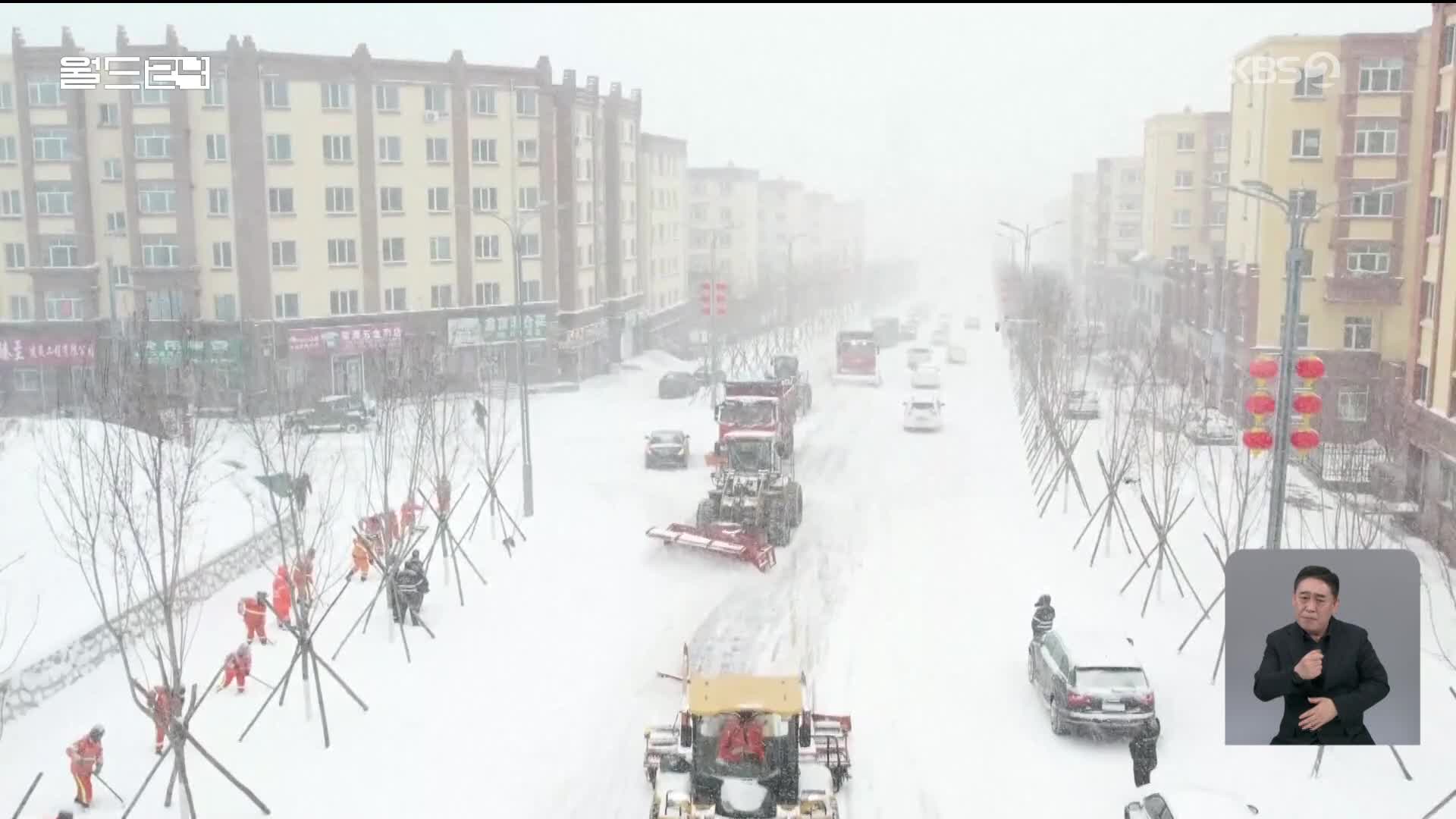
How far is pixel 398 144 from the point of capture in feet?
162

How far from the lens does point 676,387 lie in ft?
165

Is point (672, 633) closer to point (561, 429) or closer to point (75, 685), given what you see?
point (75, 685)

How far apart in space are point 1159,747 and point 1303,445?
479 cm

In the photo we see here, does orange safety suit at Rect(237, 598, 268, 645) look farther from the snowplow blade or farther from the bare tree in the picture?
the snowplow blade

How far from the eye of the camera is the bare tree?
1389 centimetres

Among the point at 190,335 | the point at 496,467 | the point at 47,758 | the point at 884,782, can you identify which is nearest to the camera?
the point at 884,782

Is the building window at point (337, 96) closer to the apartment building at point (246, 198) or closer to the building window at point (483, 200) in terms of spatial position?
the apartment building at point (246, 198)

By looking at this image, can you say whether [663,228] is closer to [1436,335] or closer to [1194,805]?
[1436,335]

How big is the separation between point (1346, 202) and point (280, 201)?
1475 inches

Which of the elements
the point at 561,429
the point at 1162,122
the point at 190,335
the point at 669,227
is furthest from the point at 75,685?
the point at 1162,122

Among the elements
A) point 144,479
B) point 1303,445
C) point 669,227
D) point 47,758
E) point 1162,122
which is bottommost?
point 47,758

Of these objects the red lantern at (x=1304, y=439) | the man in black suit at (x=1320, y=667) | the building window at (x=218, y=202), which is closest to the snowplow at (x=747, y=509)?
the red lantern at (x=1304, y=439)

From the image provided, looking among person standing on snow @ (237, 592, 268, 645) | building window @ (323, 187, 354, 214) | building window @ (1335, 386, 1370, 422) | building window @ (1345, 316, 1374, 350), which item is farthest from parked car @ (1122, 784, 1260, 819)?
building window @ (323, 187, 354, 214)

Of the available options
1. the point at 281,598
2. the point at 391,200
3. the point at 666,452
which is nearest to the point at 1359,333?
the point at 666,452
